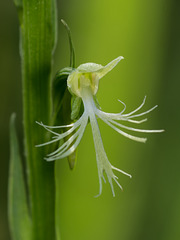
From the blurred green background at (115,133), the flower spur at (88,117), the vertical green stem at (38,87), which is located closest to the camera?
the flower spur at (88,117)

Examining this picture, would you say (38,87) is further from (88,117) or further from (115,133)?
(115,133)

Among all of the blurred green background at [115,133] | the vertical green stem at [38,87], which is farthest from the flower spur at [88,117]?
the blurred green background at [115,133]

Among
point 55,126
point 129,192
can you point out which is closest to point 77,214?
point 129,192

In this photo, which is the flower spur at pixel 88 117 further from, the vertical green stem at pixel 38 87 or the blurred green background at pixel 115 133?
the blurred green background at pixel 115 133

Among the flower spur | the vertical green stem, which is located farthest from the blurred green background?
the flower spur

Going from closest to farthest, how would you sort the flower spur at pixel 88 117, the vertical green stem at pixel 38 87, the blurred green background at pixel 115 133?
the flower spur at pixel 88 117 < the vertical green stem at pixel 38 87 < the blurred green background at pixel 115 133

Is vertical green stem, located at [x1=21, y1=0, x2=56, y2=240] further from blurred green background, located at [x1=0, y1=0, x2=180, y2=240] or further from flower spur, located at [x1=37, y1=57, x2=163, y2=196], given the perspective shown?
blurred green background, located at [x1=0, y1=0, x2=180, y2=240]

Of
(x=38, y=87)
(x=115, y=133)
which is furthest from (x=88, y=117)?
(x=115, y=133)

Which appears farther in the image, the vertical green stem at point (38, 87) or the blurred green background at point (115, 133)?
the blurred green background at point (115, 133)
